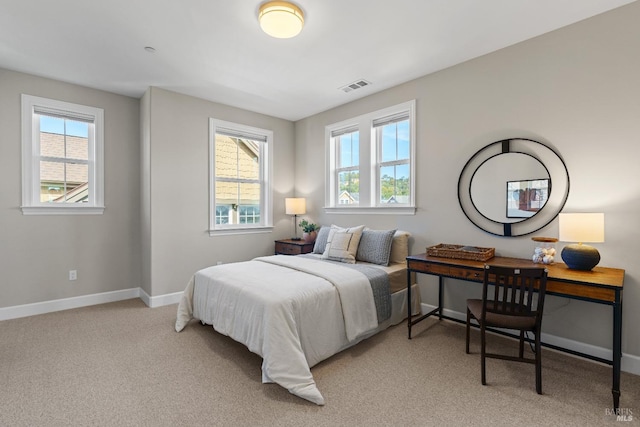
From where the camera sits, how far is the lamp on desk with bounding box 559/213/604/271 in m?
2.25

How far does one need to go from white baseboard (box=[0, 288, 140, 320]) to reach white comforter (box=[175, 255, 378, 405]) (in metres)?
1.58

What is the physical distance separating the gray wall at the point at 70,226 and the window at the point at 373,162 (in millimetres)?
2830

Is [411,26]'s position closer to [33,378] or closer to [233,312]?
[233,312]

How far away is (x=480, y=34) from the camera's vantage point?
2.74 metres

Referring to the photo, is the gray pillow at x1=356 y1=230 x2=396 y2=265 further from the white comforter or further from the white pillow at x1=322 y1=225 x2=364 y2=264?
the white comforter

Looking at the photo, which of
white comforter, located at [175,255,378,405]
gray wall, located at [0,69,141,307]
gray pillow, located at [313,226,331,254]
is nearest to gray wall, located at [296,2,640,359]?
gray pillow, located at [313,226,331,254]

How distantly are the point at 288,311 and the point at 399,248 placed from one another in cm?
186

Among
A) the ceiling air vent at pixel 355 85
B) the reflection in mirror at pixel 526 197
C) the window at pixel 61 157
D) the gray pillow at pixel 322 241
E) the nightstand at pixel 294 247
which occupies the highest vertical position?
the ceiling air vent at pixel 355 85

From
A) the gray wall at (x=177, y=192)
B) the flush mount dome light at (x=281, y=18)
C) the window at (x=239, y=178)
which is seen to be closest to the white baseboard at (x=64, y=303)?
the gray wall at (x=177, y=192)

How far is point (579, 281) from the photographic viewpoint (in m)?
2.06

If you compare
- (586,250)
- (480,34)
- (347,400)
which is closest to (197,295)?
(347,400)

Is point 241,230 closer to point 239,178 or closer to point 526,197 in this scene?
point 239,178

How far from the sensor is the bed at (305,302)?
2143 millimetres

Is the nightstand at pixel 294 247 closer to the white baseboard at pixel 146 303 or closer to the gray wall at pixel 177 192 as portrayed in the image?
the gray wall at pixel 177 192
